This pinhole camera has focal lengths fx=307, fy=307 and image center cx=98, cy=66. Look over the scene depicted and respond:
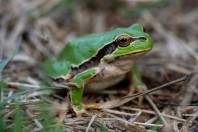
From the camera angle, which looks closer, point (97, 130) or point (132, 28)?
point (97, 130)

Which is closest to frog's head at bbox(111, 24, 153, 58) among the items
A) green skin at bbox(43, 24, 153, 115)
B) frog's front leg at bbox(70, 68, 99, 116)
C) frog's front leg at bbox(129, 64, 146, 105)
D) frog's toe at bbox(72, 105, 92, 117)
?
green skin at bbox(43, 24, 153, 115)

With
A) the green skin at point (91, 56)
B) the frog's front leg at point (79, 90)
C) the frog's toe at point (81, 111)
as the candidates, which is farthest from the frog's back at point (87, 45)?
the frog's toe at point (81, 111)

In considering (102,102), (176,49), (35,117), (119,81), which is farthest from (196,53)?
(35,117)

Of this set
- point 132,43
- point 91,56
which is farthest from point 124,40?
point 91,56

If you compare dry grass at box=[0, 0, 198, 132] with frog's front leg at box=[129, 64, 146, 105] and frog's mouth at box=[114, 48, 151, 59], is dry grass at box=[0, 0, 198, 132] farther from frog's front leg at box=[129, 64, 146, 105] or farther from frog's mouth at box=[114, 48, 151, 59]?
frog's mouth at box=[114, 48, 151, 59]

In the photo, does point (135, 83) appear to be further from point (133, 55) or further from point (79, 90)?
point (79, 90)

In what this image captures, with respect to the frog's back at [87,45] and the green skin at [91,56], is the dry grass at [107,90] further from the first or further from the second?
the frog's back at [87,45]

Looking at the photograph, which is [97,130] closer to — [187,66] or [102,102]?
[102,102]
